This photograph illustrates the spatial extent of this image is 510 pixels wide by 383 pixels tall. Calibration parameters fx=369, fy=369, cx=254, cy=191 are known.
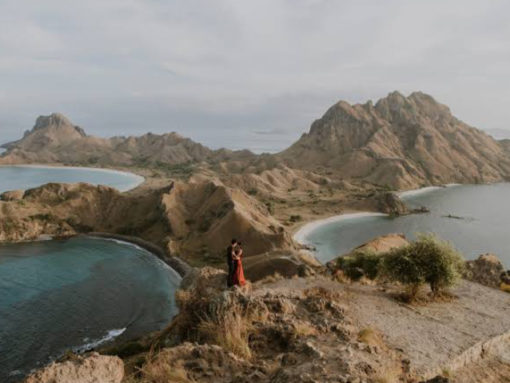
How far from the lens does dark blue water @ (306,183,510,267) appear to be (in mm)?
75188

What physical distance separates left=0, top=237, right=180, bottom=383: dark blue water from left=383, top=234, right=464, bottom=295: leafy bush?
25436 millimetres

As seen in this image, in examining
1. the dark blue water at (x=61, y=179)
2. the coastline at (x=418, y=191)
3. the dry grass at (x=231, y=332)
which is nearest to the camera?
the dry grass at (x=231, y=332)

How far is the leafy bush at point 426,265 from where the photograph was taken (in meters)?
18.9

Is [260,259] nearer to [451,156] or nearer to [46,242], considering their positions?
[46,242]

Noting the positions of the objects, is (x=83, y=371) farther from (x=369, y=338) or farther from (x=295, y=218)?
(x=295, y=218)

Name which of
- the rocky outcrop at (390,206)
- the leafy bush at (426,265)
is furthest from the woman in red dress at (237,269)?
the rocky outcrop at (390,206)

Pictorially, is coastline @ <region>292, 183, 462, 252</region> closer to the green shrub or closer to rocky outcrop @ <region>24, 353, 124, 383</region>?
the green shrub

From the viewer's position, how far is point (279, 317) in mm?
11102

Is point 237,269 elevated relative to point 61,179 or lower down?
elevated

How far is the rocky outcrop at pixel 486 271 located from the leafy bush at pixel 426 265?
41.9 feet

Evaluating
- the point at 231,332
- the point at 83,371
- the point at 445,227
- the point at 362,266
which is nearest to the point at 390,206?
the point at 445,227

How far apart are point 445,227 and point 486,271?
70.5m

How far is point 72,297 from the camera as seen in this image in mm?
43156

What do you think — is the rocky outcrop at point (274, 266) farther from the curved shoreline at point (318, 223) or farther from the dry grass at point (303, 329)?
the curved shoreline at point (318, 223)
